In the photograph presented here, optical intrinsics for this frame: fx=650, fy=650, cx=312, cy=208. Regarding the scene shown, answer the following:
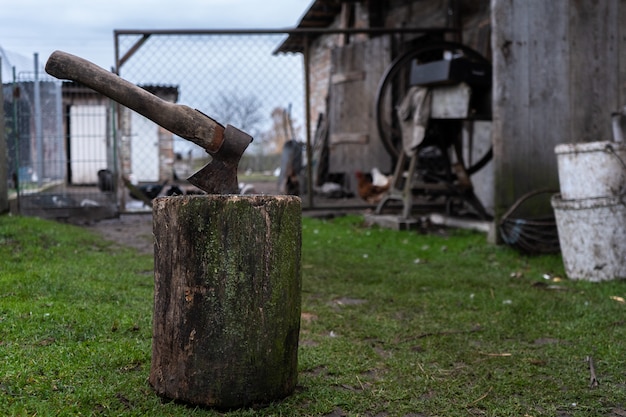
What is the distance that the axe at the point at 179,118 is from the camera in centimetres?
221

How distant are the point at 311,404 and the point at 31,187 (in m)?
6.57

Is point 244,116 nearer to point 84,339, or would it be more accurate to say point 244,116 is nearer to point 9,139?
point 9,139

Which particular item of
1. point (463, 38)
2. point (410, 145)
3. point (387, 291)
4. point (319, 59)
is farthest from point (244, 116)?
point (387, 291)

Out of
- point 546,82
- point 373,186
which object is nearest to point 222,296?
point 546,82

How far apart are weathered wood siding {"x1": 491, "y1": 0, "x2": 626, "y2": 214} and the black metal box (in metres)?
0.37

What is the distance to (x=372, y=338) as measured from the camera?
3.12m

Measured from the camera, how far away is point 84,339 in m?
2.66

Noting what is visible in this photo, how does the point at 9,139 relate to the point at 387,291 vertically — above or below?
above

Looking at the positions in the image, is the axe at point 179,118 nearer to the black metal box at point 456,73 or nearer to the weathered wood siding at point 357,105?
the black metal box at point 456,73

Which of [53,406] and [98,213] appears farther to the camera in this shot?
[98,213]

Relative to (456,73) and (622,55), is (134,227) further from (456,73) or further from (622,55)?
(622,55)

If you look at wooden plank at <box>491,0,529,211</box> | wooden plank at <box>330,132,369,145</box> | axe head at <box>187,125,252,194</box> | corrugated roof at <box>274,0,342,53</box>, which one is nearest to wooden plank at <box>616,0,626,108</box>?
wooden plank at <box>491,0,529,211</box>

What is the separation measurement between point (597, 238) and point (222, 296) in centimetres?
316

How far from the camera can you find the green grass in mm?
2195
